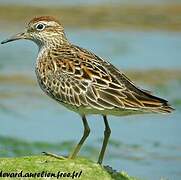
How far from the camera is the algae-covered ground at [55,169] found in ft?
33.1

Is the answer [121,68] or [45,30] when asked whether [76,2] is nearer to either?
[121,68]

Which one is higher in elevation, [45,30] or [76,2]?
[76,2]

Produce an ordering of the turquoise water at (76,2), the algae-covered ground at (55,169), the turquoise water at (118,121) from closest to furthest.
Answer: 1. the algae-covered ground at (55,169)
2. the turquoise water at (118,121)
3. the turquoise water at (76,2)

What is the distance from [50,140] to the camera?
1577 cm

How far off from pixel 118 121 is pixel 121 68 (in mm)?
2885

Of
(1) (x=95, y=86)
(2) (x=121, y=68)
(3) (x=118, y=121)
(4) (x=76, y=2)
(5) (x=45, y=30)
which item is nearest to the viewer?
(1) (x=95, y=86)

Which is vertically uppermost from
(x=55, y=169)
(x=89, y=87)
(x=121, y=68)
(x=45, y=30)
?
(x=121, y=68)

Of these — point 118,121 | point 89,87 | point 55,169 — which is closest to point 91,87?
point 89,87

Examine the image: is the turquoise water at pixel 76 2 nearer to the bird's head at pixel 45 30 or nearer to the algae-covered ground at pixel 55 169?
the bird's head at pixel 45 30

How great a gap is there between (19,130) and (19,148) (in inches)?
36.6

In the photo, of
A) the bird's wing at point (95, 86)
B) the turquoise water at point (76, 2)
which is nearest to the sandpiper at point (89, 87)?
the bird's wing at point (95, 86)

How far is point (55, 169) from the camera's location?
33.3ft

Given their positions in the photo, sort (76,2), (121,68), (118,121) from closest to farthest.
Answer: (118,121) < (121,68) < (76,2)

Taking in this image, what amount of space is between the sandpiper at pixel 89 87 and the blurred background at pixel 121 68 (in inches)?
143
